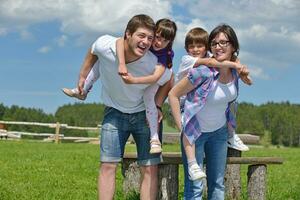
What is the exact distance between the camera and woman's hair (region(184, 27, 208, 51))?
5402 millimetres

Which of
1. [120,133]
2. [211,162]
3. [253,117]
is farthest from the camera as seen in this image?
[253,117]

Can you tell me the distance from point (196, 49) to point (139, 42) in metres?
0.59

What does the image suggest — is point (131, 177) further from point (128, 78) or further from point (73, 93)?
point (128, 78)

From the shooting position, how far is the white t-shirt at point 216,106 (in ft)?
17.5

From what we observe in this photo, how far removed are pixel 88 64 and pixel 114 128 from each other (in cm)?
62

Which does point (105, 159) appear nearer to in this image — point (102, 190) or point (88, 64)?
point (102, 190)

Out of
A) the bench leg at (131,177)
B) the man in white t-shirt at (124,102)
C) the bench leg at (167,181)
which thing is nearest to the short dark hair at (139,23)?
the man in white t-shirt at (124,102)

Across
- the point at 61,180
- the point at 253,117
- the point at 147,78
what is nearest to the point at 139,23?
the point at 147,78

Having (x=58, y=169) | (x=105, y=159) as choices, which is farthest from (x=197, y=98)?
(x=58, y=169)

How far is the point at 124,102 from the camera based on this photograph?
539cm

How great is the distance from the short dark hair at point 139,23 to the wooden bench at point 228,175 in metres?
1.61

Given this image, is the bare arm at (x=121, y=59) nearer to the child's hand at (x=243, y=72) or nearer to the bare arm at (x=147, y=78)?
the bare arm at (x=147, y=78)

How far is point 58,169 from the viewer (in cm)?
1120

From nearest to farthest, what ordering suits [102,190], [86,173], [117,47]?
[117,47] → [102,190] → [86,173]
